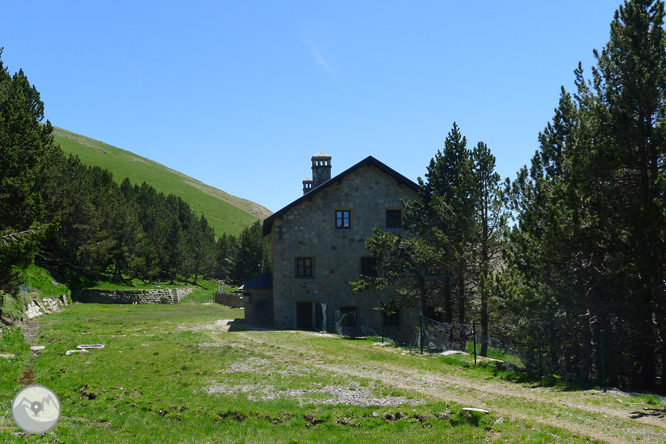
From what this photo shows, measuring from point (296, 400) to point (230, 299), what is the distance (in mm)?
48656

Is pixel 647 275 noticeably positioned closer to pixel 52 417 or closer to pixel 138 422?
pixel 138 422

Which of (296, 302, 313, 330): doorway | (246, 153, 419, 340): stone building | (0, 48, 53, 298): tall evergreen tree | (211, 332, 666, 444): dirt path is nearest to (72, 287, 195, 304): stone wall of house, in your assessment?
(0, 48, 53, 298): tall evergreen tree

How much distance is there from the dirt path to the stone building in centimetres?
1333

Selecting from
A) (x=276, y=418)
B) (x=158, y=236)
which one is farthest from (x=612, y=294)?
(x=158, y=236)

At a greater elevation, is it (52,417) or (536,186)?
(536,186)

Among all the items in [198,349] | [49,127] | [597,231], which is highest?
[49,127]

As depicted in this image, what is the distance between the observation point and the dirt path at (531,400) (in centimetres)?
1003

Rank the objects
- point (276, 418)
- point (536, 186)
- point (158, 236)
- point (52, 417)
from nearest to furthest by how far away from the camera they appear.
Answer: point (52, 417) < point (276, 418) < point (536, 186) < point (158, 236)

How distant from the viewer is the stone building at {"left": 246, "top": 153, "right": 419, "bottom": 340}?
3278cm

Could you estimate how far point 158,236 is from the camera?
3076 inches

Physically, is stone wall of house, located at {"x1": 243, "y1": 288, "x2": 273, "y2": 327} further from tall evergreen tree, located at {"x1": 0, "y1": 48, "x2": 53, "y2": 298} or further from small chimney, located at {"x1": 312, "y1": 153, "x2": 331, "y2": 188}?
tall evergreen tree, located at {"x1": 0, "y1": 48, "x2": 53, "y2": 298}

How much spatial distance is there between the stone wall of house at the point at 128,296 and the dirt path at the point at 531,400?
3887cm

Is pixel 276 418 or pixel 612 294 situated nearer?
pixel 276 418

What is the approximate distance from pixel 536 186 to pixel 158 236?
67767 mm
